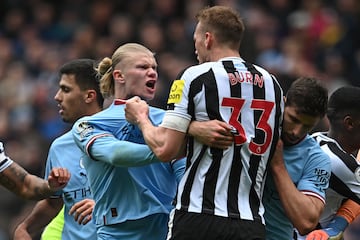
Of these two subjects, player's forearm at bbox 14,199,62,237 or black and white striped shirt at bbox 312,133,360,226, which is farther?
player's forearm at bbox 14,199,62,237

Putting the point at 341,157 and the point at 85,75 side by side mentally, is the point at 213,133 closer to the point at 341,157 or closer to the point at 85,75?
the point at 341,157

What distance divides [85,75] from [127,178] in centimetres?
152

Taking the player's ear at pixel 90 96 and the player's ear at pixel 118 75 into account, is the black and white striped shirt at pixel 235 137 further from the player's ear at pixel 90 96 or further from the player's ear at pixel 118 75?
the player's ear at pixel 90 96

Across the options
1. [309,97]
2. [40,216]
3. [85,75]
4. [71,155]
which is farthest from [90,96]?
[309,97]

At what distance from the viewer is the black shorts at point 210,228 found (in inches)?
256

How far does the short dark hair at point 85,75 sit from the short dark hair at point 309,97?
1.96 meters

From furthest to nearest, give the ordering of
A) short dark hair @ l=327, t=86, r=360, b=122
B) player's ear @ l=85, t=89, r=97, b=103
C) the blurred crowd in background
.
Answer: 1. the blurred crowd in background
2. player's ear @ l=85, t=89, r=97, b=103
3. short dark hair @ l=327, t=86, r=360, b=122

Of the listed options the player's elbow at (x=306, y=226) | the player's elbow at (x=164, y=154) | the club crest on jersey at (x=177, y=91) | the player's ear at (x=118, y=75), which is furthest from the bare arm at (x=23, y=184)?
the player's elbow at (x=306, y=226)

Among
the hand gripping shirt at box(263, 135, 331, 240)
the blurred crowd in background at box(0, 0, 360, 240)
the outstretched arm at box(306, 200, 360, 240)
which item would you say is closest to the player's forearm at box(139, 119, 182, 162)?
the hand gripping shirt at box(263, 135, 331, 240)

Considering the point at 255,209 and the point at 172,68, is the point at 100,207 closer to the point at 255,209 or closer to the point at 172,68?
the point at 255,209

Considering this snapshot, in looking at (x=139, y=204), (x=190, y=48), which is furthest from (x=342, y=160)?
(x=190, y=48)

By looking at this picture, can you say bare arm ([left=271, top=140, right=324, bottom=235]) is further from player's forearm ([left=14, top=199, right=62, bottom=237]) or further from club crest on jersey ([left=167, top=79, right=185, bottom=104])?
player's forearm ([left=14, top=199, right=62, bottom=237])

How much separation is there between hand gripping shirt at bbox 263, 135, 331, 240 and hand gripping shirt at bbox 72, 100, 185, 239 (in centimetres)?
58

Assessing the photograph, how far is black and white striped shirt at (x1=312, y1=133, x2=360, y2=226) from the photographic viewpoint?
23.5ft
